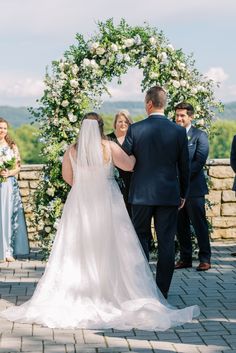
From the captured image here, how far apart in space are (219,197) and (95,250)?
5.41m

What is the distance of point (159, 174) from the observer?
23.5ft

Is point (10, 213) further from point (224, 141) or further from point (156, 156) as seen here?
point (224, 141)

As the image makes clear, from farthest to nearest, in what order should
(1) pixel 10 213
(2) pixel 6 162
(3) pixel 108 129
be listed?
(3) pixel 108 129, (1) pixel 10 213, (2) pixel 6 162

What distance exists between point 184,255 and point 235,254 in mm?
1389

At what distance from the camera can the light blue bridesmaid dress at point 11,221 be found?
10484mm

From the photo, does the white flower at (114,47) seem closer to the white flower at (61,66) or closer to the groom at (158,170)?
the white flower at (61,66)

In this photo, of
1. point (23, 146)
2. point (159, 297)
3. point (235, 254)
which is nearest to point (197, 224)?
point (235, 254)

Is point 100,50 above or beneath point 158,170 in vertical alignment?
above

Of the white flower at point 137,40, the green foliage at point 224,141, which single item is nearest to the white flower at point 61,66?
the white flower at point 137,40

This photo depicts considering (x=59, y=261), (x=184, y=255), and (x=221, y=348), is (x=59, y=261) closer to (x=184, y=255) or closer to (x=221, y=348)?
(x=221, y=348)

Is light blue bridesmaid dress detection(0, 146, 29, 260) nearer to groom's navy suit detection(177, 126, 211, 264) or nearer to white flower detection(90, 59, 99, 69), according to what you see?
white flower detection(90, 59, 99, 69)

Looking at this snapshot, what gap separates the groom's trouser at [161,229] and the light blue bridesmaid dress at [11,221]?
355cm

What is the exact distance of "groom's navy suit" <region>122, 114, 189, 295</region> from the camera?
711 centimetres

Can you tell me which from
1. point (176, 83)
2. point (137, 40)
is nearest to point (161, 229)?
point (176, 83)
